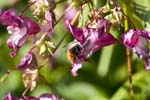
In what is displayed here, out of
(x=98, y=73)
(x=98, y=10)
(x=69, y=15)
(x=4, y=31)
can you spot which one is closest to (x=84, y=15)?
(x=98, y=10)

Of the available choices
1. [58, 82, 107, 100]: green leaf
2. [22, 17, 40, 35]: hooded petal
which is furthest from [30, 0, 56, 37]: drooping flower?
[58, 82, 107, 100]: green leaf

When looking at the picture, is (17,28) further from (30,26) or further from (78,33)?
(78,33)

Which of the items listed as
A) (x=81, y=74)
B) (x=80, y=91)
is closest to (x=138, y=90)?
(x=80, y=91)

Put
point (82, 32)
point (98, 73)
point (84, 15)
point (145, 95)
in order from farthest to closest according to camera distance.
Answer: point (98, 73), point (145, 95), point (84, 15), point (82, 32)

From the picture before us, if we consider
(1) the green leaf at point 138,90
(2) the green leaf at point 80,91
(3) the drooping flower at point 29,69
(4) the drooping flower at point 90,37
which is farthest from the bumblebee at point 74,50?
(2) the green leaf at point 80,91

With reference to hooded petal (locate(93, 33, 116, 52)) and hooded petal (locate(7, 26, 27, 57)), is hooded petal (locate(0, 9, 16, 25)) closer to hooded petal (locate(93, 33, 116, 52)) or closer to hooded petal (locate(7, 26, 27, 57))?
hooded petal (locate(7, 26, 27, 57))

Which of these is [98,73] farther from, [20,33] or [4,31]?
[20,33]
